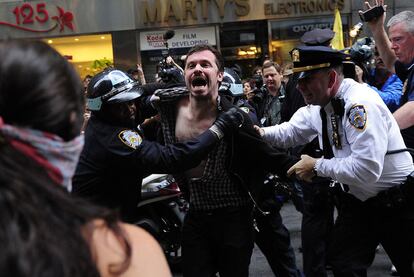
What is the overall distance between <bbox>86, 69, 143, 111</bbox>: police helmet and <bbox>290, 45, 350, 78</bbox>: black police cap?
0.95 metres

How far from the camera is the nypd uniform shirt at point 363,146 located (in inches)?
119

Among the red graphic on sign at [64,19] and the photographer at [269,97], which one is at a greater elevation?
the red graphic on sign at [64,19]

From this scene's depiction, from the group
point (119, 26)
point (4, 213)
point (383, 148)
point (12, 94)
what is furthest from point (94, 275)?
point (119, 26)

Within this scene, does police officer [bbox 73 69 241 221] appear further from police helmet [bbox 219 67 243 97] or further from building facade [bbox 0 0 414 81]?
building facade [bbox 0 0 414 81]

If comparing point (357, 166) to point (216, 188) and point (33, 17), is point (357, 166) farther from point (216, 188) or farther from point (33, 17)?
point (33, 17)

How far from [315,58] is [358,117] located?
0.44 meters

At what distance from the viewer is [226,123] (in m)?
3.39

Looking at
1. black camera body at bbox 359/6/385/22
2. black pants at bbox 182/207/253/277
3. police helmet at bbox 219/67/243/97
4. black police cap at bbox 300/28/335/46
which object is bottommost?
black pants at bbox 182/207/253/277

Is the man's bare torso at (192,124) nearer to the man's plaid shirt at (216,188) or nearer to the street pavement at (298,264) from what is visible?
the man's plaid shirt at (216,188)

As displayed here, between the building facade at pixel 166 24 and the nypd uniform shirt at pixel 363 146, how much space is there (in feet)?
41.0

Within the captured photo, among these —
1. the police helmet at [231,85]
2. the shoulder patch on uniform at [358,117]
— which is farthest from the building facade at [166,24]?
the shoulder patch on uniform at [358,117]

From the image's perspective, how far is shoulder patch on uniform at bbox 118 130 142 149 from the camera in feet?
11.0

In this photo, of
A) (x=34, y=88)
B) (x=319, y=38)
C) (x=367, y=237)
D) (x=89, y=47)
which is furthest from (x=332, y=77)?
(x=89, y=47)

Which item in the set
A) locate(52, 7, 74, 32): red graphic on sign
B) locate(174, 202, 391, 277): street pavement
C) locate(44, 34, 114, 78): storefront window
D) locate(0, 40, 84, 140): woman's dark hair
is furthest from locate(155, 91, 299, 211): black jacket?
locate(52, 7, 74, 32): red graphic on sign
